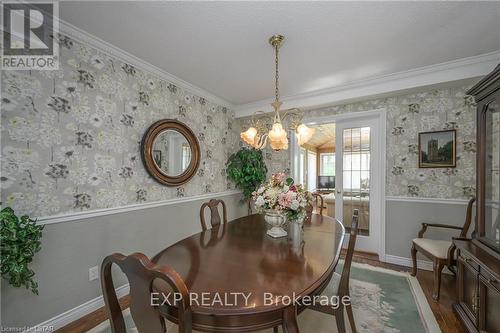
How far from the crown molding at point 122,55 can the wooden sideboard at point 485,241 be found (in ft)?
9.99

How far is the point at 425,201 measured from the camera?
2777mm

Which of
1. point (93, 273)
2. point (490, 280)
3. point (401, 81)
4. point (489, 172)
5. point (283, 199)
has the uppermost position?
point (401, 81)

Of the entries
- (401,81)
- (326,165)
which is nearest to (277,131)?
(401,81)

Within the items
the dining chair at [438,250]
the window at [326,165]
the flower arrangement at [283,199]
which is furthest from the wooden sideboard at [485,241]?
the window at [326,165]

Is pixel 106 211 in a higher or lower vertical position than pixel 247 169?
lower

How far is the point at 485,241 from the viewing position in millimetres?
1659

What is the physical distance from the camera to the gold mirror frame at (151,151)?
2424mm

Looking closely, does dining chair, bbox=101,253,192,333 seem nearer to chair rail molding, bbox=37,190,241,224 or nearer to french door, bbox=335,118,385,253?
chair rail molding, bbox=37,190,241,224

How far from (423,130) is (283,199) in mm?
2488

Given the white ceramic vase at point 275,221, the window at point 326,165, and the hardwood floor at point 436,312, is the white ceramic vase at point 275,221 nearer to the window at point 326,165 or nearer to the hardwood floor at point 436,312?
the hardwood floor at point 436,312

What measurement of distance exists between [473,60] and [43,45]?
13.7 ft

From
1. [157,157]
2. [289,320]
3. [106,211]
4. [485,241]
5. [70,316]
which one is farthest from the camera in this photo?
[157,157]

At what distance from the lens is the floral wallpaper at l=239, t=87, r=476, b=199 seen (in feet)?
8.45

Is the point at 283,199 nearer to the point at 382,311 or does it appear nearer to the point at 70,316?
the point at 382,311
